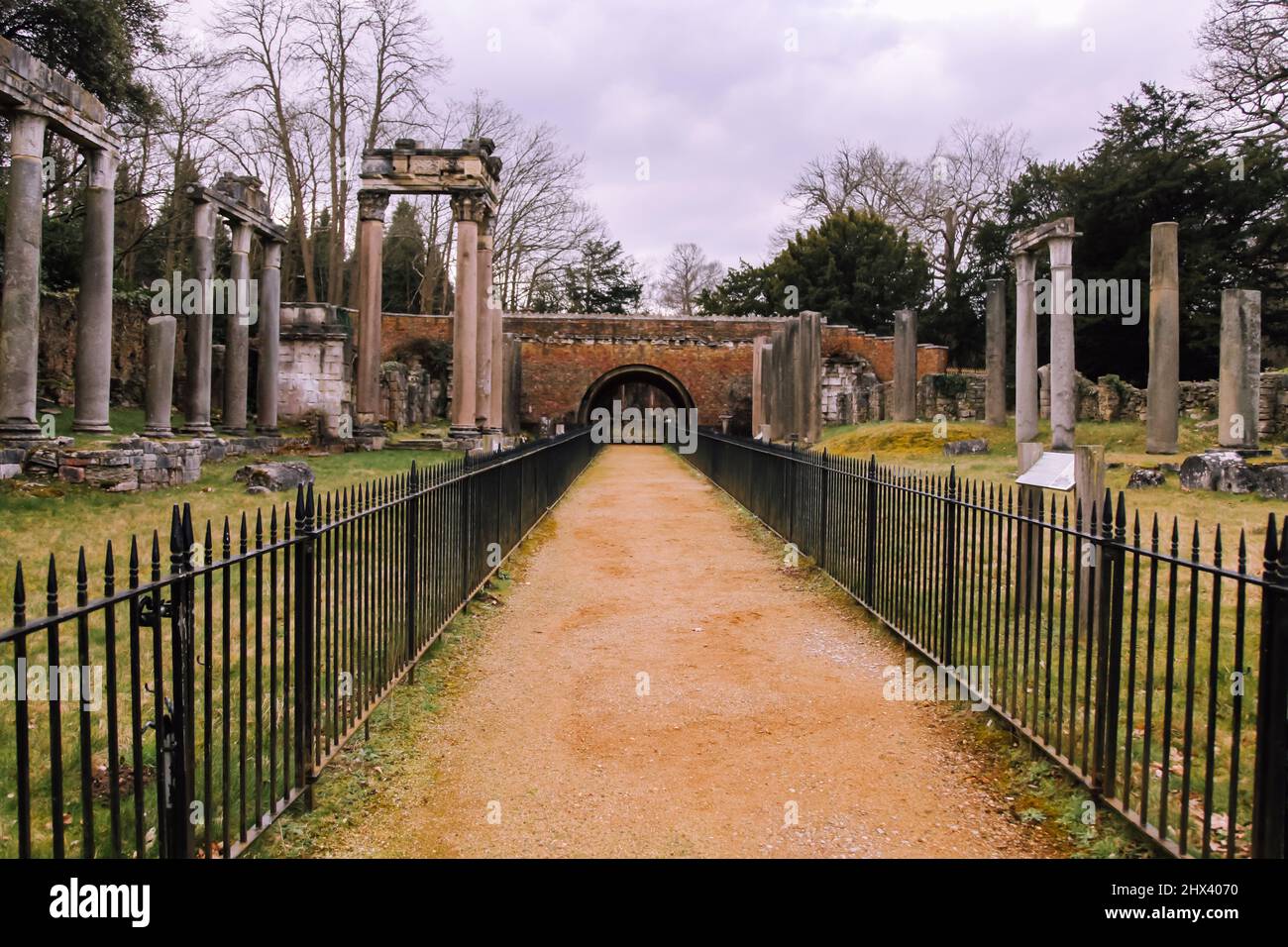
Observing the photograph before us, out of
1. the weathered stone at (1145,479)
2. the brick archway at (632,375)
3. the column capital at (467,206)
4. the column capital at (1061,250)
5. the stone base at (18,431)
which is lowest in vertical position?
the weathered stone at (1145,479)

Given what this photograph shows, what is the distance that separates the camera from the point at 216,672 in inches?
228

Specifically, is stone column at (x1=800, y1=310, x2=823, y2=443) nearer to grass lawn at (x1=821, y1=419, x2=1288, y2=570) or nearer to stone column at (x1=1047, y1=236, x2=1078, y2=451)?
grass lawn at (x1=821, y1=419, x2=1288, y2=570)

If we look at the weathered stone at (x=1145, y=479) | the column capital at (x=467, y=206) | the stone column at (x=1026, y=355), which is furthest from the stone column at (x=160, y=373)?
the stone column at (x=1026, y=355)

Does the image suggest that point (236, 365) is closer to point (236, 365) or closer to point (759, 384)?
point (236, 365)

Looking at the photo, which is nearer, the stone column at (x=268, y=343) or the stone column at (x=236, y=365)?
the stone column at (x=236, y=365)

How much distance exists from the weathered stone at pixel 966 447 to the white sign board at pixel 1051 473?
13707mm

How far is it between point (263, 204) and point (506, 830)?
1979cm

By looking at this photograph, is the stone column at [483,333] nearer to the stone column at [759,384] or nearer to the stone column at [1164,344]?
the stone column at [759,384]

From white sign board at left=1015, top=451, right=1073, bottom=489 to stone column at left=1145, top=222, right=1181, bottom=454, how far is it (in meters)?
11.3

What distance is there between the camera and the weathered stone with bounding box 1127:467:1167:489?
1323 centimetres

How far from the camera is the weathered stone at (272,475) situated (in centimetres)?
1324

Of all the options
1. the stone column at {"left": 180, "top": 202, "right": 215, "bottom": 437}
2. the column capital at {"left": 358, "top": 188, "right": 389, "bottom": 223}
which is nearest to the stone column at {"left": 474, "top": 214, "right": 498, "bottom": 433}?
the column capital at {"left": 358, "top": 188, "right": 389, "bottom": 223}

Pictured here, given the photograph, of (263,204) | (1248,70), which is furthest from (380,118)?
(1248,70)

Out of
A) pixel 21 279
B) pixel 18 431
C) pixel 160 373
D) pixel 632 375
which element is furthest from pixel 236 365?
pixel 632 375
